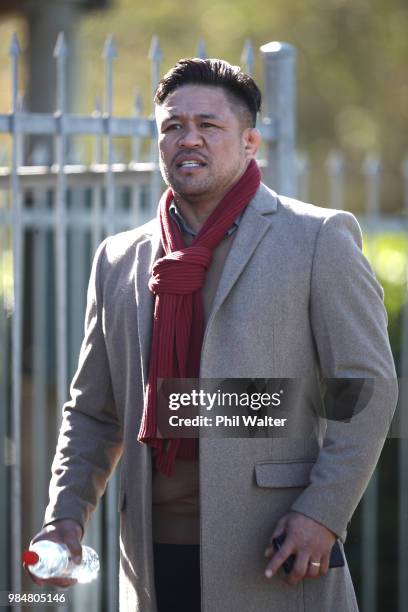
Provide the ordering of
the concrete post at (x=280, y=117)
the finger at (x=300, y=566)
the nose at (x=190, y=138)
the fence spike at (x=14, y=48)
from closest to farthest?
the finger at (x=300, y=566)
the nose at (x=190, y=138)
the fence spike at (x=14, y=48)
the concrete post at (x=280, y=117)

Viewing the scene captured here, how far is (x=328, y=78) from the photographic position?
23.8 meters

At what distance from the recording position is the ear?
283 centimetres

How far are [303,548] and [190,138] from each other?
1.03m

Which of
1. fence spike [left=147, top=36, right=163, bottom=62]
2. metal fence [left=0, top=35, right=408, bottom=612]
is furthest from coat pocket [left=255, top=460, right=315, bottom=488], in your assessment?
fence spike [left=147, top=36, right=163, bottom=62]

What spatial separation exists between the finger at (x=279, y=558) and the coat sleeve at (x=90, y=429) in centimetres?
60

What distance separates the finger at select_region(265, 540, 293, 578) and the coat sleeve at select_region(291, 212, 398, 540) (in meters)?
0.09

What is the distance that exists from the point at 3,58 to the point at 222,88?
1819 cm

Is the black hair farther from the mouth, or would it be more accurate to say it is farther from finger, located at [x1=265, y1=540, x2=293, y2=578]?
finger, located at [x1=265, y1=540, x2=293, y2=578]

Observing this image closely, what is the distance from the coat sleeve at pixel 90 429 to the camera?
2900mm

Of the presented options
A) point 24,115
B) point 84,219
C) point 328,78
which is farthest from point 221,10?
point 24,115

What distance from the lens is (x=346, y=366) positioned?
2.54 metres

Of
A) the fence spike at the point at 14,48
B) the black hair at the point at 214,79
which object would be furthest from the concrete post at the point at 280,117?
the black hair at the point at 214,79

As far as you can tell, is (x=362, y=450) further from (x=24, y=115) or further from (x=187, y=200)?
(x=24, y=115)

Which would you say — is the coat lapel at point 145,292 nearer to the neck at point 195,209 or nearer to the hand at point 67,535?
the neck at point 195,209
